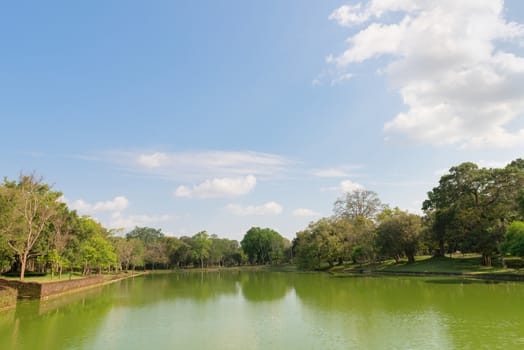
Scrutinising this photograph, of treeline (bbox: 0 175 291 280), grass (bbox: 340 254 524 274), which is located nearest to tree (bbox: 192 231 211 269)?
treeline (bbox: 0 175 291 280)

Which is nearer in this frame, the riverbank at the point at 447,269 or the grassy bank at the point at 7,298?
the grassy bank at the point at 7,298

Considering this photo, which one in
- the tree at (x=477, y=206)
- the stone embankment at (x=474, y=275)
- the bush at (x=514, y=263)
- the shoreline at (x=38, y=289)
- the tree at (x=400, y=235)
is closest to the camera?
the shoreline at (x=38, y=289)

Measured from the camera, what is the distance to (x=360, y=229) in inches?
2298

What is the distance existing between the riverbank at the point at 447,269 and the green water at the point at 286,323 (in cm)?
1013

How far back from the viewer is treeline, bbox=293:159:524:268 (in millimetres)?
39125

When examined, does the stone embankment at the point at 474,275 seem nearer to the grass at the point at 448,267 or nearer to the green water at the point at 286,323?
the grass at the point at 448,267

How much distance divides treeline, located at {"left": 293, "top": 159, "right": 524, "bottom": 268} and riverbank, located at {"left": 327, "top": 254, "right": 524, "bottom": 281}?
163 cm

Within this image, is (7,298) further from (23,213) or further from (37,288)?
(23,213)

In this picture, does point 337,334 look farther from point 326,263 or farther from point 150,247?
point 150,247

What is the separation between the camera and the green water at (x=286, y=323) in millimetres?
12539

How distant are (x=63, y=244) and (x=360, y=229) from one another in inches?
1674

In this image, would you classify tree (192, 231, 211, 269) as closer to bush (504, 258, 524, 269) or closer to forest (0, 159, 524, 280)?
forest (0, 159, 524, 280)

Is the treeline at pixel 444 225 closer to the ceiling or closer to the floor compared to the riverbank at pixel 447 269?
closer to the ceiling

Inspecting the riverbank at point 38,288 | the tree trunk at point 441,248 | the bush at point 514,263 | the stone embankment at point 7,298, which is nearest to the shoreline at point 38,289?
the riverbank at point 38,288
